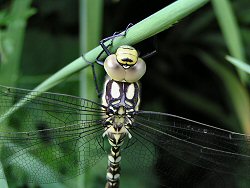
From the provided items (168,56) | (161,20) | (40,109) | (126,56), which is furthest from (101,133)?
(168,56)

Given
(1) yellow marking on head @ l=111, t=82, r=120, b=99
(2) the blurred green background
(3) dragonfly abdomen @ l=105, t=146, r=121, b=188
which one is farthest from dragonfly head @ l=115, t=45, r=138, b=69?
(2) the blurred green background

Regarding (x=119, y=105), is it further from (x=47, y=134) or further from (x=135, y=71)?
(x=47, y=134)

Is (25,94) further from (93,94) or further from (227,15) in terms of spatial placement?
(227,15)

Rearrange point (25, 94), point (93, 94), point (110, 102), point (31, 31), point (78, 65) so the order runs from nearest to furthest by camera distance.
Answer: point (78, 65) → point (25, 94) → point (110, 102) → point (93, 94) → point (31, 31)

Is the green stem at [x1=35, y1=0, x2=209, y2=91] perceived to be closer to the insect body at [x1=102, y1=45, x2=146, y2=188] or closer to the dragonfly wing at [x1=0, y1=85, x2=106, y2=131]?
the insect body at [x1=102, y1=45, x2=146, y2=188]

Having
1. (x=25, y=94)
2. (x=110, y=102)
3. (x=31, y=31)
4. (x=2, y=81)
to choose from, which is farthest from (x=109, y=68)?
(x=31, y=31)

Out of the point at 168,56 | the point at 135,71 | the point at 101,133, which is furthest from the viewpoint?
the point at 168,56
